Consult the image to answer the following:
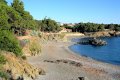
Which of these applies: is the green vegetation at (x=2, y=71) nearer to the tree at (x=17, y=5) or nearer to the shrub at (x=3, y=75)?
the shrub at (x=3, y=75)

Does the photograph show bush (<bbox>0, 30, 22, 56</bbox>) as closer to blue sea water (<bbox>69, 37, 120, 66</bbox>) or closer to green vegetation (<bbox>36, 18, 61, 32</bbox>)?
blue sea water (<bbox>69, 37, 120, 66</bbox>)

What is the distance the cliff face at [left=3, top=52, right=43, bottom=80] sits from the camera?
3717 cm

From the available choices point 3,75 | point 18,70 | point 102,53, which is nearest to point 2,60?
point 18,70

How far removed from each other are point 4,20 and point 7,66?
58.5 ft

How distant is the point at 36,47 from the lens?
69.5 metres

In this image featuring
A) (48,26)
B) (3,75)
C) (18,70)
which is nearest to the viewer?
(3,75)

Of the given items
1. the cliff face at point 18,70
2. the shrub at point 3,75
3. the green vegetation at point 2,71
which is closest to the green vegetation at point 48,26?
the cliff face at point 18,70

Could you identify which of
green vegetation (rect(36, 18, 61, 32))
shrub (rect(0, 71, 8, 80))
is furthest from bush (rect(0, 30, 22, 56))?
green vegetation (rect(36, 18, 61, 32))

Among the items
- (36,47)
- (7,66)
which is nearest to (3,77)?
(7,66)

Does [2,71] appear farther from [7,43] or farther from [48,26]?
[48,26]

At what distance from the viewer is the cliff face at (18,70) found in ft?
122

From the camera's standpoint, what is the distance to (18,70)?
130 ft

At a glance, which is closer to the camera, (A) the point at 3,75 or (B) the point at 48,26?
(A) the point at 3,75

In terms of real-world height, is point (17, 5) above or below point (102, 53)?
above
